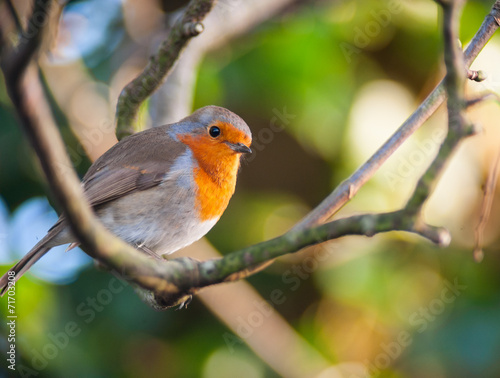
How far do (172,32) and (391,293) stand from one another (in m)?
2.22

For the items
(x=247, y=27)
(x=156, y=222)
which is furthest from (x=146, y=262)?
(x=247, y=27)

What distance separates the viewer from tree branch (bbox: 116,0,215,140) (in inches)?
84.4

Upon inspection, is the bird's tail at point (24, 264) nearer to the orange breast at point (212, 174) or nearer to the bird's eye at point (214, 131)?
the orange breast at point (212, 174)

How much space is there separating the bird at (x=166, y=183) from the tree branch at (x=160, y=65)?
0.12m

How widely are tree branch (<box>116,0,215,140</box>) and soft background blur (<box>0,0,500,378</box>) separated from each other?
0.68m

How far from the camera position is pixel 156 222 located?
2.69 meters

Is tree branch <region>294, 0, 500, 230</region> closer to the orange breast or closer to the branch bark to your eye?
the branch bark

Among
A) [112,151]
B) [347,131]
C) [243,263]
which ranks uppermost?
[243,263]

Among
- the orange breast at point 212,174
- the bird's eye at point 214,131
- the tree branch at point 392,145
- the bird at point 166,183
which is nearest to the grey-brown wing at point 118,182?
the bird at point 166,183

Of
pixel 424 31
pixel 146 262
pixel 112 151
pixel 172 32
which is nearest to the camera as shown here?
pixel 146 262

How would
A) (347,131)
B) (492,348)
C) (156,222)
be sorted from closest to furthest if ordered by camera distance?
(156,222) → (492,348) → (347,131)

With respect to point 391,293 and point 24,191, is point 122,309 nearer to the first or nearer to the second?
point 24,191

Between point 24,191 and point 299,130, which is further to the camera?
point 299,130

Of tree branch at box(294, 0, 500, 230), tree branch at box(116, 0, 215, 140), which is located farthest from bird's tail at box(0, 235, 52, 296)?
tree branch at box(294, 0, 500, 230)
